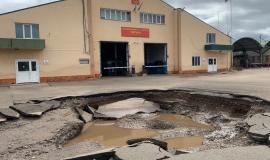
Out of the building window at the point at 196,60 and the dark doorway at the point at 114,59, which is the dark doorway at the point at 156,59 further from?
the building window at the point at 196,60

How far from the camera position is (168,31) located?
36188 mm

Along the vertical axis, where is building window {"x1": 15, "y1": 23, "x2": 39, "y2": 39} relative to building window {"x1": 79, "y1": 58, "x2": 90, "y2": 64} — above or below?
above

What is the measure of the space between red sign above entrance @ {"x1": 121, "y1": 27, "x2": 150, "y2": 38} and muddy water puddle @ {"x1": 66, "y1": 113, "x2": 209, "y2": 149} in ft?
61.5

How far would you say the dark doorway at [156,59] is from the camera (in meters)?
36.6

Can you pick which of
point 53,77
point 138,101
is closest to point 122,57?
point 53,77

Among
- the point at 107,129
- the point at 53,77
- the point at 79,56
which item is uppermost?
the point at 79,56

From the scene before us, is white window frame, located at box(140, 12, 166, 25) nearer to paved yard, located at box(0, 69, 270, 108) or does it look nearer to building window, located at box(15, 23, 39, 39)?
building window, located at box(15, 23, 39, 39)

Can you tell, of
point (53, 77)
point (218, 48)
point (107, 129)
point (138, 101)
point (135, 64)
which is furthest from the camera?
point (218, 48)

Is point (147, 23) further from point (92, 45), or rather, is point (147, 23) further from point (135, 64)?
point (92, 45)

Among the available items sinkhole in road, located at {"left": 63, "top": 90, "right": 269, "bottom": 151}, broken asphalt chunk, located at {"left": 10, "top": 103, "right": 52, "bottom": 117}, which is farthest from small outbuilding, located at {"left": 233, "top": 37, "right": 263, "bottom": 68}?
broken asphalt chunk, located at {"left": 10, "top": 103, "right": 52, "bottom": 117}

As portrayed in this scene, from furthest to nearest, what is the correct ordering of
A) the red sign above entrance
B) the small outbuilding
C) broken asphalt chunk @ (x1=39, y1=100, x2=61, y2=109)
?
1. the small outbuilding
2. the red sign above entrance
3. broken asphalt chunk @ (x1=39, y1=100, x2=61, y2=109)

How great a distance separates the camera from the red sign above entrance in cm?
3228

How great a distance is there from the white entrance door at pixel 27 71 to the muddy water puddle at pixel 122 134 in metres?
14.6

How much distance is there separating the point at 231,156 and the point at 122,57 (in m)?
30.8
